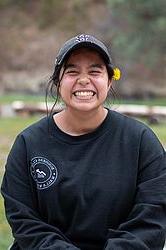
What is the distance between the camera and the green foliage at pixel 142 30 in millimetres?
22625

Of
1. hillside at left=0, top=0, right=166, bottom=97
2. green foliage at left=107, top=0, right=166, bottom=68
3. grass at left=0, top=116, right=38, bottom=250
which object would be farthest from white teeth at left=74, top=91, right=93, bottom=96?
hillside at left=0, top=0, right=166, bottom=97

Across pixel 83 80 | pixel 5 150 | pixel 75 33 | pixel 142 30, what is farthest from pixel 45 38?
pixel 83 80

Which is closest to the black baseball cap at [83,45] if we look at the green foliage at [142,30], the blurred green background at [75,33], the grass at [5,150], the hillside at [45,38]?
the grass at [5,150]

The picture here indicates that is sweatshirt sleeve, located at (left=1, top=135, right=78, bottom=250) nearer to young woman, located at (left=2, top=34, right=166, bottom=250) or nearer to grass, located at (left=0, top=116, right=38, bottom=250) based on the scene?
young woman, located at (left=2, top=34, right=166, bottom=250)

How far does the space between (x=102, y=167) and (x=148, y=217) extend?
25 cm

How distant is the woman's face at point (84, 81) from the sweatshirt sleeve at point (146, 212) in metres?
0.26

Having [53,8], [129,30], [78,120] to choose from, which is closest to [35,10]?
[53,8]

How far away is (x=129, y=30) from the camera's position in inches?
1003

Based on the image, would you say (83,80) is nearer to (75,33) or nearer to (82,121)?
(82,121)

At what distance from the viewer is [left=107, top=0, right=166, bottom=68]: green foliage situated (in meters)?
22.6

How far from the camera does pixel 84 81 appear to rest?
2.12m

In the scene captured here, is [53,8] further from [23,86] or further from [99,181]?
[99,181]

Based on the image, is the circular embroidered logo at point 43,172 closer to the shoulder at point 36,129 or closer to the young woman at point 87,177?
the young woman at point 87,177

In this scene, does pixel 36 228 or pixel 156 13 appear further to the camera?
pixel 156 13
